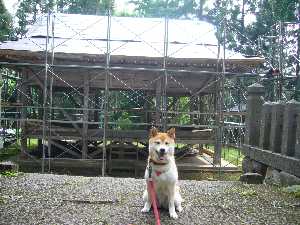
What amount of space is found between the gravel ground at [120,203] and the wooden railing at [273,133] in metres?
0.60

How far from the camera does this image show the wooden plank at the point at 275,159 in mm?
6375

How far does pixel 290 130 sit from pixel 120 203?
3.31 m

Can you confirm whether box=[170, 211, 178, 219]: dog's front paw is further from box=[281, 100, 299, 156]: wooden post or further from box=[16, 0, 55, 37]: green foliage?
box=[16, 0, 55, 37]: green foliage

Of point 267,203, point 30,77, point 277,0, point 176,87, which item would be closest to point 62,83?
point 30,77

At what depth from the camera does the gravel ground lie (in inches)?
190

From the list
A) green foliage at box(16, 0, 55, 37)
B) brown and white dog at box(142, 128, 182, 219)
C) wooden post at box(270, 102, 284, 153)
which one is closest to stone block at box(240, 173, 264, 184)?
wooden post at box(270, 102, 284, 153)

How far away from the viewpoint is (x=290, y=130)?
22.4 ft

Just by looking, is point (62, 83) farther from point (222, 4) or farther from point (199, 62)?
point (222, 4)

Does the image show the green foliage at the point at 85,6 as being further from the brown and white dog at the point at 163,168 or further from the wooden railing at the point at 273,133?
the brown and white dog at the point at 163,168

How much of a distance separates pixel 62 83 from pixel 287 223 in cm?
1101

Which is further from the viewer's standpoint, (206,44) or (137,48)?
(206,44)

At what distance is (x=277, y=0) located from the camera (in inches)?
967

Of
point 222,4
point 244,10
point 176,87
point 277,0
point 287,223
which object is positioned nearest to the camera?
point 287,223

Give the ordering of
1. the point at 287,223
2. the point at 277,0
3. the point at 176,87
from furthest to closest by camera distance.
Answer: the point at 277,0 < the point at 176,87 < the point at 287,223
